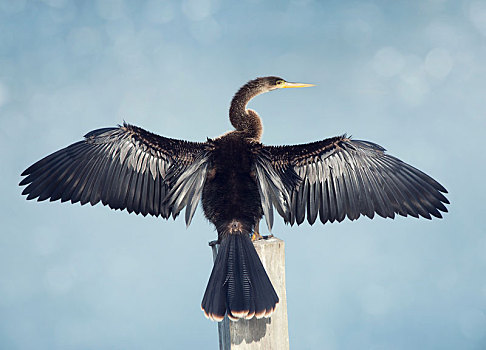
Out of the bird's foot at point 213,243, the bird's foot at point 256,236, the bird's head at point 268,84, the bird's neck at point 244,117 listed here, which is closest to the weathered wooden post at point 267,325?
the bird's foot at point 256,236

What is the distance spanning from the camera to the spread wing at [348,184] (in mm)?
3385

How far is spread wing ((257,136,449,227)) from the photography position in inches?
133

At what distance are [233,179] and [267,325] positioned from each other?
891 millimetres

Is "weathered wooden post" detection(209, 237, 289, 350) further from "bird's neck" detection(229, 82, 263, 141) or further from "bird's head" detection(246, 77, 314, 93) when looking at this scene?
"bird's head" detection(246, 77, 314, 93)

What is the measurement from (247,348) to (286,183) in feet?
3.47

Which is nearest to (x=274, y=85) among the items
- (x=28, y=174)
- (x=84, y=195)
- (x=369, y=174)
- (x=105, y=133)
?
(x=369, y=174)

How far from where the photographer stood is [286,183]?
328cm

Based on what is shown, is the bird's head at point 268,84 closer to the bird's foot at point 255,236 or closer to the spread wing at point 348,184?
the spread wing at point 348,184

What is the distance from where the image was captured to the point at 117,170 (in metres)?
3.50


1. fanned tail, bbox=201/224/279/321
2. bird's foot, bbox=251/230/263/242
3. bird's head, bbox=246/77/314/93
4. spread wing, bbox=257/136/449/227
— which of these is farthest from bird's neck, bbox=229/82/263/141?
fanned tail, bbox=201/224/279/321

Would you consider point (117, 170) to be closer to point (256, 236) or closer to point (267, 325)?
point (256, 236)

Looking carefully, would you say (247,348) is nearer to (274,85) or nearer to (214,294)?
(214,294)

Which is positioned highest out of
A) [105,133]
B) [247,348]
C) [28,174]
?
[105,133]

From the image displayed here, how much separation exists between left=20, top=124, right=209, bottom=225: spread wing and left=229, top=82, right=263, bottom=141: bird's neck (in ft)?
2.16
